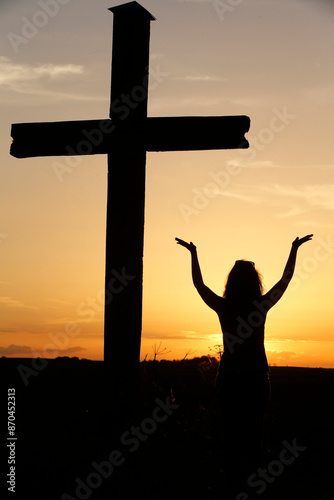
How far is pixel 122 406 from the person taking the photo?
554 cm

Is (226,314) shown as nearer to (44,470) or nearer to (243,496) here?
(243,496)

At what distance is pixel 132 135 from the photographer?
5.93 meters

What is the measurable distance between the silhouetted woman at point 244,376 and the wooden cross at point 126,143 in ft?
2.88

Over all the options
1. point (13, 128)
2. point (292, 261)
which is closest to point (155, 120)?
point (13, 128)

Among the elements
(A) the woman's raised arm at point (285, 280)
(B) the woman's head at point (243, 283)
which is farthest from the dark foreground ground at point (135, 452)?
(A) the woman's raised arm at point (285, 280)

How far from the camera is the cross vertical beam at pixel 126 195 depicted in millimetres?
5555

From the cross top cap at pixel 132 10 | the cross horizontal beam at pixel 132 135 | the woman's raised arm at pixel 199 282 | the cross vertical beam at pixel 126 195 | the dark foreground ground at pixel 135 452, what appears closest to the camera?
the dark foreground ground at pixel 135 452

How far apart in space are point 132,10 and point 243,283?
283cm

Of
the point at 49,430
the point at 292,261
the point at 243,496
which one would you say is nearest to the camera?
the point at 243,496

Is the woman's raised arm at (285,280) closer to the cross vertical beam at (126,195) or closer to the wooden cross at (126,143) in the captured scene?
the wooden cross at (126,143)

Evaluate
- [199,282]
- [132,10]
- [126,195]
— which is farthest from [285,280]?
[132,10]

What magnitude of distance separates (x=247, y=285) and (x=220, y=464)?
1.91 metres

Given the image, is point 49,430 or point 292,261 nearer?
point 292,261

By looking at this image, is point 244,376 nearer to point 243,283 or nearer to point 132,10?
point 243,283
